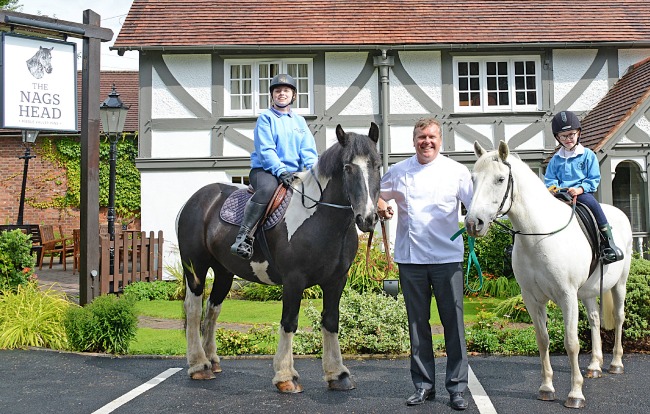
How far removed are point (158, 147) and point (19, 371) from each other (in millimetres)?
8323

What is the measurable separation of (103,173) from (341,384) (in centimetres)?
1632

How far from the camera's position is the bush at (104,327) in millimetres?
7402

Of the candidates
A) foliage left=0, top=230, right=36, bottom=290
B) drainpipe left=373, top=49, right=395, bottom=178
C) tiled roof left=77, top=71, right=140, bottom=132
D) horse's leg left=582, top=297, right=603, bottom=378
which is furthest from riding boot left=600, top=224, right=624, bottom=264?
tiled roof left=77, top=71, right=140, bottom=132

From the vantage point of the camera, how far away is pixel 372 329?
7.28 meters

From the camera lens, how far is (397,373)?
6332mm

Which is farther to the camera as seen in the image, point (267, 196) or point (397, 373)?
point (397, 373)

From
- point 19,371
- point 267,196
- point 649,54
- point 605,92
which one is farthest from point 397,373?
point 649,54

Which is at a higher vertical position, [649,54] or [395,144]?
[649,54]

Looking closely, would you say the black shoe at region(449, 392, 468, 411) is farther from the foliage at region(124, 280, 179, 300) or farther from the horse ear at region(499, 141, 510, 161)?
the foliage at region(124, 280, 179, 300)

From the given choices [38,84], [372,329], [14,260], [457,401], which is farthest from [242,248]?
[14,260]

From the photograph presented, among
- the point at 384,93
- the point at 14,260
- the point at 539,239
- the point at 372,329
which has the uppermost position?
the point at 384,93

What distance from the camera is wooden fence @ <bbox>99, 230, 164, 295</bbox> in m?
11.3

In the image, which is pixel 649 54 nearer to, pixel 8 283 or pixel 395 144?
pixel 395 144

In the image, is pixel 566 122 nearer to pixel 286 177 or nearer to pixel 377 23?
pixel 286 177
